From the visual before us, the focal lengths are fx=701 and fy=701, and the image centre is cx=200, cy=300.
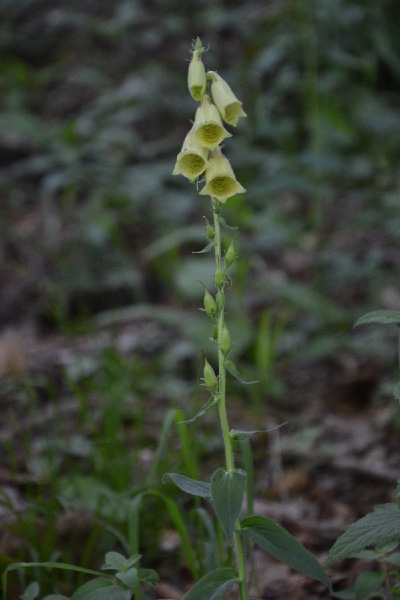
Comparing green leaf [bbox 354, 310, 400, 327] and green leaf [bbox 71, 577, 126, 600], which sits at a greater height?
green leaf [bbox 354, 310, 400, 327]

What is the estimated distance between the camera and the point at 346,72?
3838 millimetres

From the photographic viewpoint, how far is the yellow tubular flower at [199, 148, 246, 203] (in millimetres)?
1304

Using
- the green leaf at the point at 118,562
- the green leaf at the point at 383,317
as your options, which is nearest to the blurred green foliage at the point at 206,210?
the green leaf at the point at 118,562

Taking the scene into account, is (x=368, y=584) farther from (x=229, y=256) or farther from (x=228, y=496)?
(x=229, y=256)

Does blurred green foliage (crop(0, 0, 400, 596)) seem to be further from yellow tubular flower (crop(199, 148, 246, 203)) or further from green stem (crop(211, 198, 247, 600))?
yellow tubular flower (crop(199, 148, 246, 203))

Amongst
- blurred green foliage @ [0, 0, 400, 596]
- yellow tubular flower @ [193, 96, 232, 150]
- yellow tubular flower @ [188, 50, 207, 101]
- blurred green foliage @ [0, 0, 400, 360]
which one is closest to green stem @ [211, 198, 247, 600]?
yellow tubular flower @ [193, 96, 232, 150]

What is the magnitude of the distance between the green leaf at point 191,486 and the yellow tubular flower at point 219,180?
0.52 meters

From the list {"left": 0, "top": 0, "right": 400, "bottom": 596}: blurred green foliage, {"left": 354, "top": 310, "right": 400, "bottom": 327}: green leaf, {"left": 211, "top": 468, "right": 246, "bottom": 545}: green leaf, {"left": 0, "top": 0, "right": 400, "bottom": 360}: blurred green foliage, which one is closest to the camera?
{"left": 211, "top": 468, "right": 246, "bottom": 545}: green leaf

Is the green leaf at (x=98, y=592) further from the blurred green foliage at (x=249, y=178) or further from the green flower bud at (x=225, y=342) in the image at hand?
the blurred green foliage at (x=249, y=178)

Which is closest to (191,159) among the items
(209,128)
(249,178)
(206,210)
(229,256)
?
(209,128)

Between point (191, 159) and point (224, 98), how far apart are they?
0.13 m

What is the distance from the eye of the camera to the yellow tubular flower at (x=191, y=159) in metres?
1.31

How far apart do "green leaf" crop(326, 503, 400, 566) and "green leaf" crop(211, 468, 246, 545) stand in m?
0.19

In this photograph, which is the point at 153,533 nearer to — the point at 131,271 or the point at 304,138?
the point at 131,271
